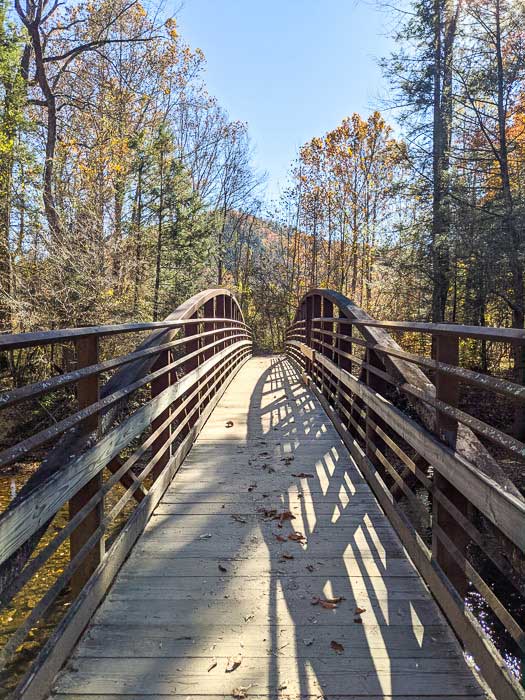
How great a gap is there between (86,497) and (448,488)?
1.64 meters

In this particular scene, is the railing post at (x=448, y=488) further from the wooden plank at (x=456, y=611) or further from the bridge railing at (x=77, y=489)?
the bridge railing at (x=77, y=489)

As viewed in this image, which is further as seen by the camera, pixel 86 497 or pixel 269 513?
pixel 269 513

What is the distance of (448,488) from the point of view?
2.21 metres

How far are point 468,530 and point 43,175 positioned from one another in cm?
1343

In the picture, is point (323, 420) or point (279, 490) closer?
point (279, 490)

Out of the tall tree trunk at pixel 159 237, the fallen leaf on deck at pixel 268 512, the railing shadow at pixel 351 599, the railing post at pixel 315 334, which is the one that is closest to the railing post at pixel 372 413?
the railing shadow at pixel 351 599

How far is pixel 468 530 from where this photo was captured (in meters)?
1.87

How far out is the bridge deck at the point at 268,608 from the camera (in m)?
1.73

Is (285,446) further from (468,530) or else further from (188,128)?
(188,128)

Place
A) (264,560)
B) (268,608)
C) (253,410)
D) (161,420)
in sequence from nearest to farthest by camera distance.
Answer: (268,608), (264,560), (161,420), (253,410)

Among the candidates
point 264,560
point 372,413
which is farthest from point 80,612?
point 372,413

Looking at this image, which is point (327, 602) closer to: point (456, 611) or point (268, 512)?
point (456, 611)

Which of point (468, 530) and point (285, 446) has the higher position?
point (468, 530)

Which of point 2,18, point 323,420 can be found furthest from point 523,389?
point 2,18
